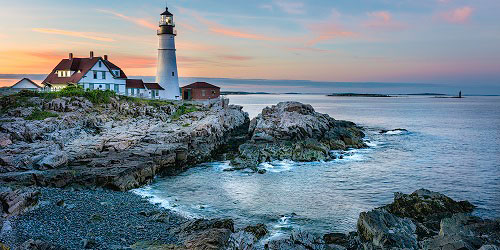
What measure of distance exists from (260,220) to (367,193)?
9459mm

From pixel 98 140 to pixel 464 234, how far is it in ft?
87.0

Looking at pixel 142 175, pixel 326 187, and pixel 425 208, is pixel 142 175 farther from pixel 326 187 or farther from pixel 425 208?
pixel 425 208

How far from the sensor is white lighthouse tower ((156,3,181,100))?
54.1 meters

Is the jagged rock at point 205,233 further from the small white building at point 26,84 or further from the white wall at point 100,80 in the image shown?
the small white building at point 26,84

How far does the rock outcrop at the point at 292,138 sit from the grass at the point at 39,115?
1847cm

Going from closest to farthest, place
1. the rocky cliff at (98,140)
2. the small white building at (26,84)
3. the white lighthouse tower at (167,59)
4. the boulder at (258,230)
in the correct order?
the boulder at (258,230)
the rocky cliff at (98,140)
the small white building at (26,84)
the white lighthouse tower at (167,59)

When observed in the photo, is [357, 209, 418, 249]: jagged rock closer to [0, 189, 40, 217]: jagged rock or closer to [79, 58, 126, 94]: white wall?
[0, 189, 40, 217]: jagged rock

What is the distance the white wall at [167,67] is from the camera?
54.5 m

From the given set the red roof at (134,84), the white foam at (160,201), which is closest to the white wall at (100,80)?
the red roof at (134,84)

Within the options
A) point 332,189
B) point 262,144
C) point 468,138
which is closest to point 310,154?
point 262,144

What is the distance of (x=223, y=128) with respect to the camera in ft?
152

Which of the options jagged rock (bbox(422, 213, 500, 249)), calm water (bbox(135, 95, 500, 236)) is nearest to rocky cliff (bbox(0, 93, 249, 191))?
calm water (bbox(135, 95, 500, 236))

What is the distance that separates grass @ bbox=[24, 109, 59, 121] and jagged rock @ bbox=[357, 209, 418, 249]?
30158 mm

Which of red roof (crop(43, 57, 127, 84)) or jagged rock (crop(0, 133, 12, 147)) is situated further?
red roof (crop(43, 57, 127, 84))
